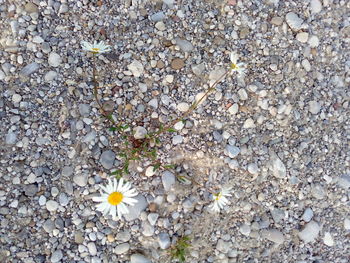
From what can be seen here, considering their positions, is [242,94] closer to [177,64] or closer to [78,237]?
[177,64]

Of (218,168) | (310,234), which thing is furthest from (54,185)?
(310,234)

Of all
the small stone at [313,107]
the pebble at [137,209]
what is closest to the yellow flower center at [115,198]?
the pebble at [137,209]

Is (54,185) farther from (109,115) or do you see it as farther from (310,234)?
(310,234)

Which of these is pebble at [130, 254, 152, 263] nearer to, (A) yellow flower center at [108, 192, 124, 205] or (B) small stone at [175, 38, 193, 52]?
(A) yellow flower center at [108, 192, 124, 205]

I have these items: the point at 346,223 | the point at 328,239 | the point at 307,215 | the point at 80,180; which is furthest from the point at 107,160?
the point at 346,223

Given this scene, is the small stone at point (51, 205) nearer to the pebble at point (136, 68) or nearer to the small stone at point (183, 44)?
the pebble at point (136, 68)
